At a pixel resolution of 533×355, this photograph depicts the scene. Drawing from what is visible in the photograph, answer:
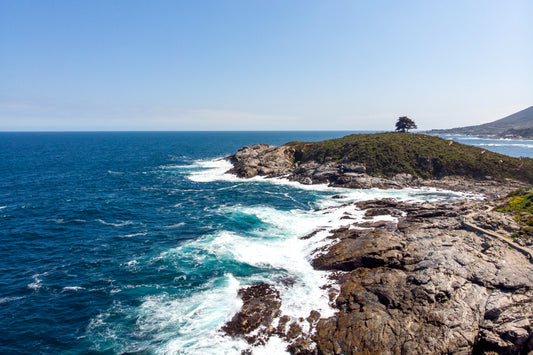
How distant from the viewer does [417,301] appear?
20.3 m

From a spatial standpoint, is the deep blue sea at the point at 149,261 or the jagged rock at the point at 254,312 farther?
the deep blue sea at the point at 149,261

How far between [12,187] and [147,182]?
30526mm

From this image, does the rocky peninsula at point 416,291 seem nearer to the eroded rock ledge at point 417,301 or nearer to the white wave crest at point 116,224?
the eroded rock ledge at point 417,301

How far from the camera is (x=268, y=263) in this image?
3012 cm

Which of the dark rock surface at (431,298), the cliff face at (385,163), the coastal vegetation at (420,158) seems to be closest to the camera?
the dark rock surface at (431,298)

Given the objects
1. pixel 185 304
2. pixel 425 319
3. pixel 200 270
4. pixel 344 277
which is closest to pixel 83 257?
pixel 200 270

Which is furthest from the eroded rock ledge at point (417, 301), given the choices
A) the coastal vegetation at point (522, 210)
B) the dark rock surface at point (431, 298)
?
the coastal vegetation at point (522, 210)

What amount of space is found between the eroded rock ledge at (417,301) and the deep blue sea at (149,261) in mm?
1604

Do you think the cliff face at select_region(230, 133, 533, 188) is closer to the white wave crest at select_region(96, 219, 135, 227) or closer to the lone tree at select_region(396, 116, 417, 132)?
the lone tree at select_region(396, 116, 417, 132)

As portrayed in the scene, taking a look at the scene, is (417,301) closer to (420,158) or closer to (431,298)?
(431,298)

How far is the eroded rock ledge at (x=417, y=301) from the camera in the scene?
17.4m

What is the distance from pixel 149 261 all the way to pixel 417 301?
27970 millimetres

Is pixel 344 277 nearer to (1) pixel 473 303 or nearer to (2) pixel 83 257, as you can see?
(1) pixel 473 303

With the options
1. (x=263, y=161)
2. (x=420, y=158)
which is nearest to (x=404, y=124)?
(x=420, y=158)
